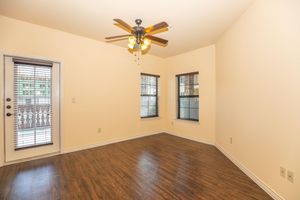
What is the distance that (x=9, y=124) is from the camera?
270cm

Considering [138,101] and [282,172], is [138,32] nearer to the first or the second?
[138,101]

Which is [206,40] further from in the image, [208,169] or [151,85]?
[208,169]

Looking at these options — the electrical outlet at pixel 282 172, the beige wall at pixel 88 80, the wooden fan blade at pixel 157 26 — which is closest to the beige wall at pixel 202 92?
the beige wall at pixel 88 80

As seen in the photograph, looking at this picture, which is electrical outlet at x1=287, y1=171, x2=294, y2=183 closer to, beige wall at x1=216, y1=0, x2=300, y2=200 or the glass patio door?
beige wall at x1=216, y1=0, x2=300, y2=200

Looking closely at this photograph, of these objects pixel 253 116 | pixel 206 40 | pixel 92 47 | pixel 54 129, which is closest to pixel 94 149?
pixel 54 129

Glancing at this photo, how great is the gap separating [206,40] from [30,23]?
3.87m

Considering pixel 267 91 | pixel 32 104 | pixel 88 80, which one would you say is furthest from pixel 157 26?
pixel 32 104

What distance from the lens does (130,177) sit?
229 centimetres

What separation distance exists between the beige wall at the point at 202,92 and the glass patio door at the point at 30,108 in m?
3.47

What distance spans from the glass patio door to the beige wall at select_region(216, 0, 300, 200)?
12.2 feet

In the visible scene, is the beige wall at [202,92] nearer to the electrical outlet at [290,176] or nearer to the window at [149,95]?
the window at [149,95]

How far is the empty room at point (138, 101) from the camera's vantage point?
1.83 meters

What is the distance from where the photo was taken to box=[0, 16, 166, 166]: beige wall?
284cm

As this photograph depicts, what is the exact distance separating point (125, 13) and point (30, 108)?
8.64ft
